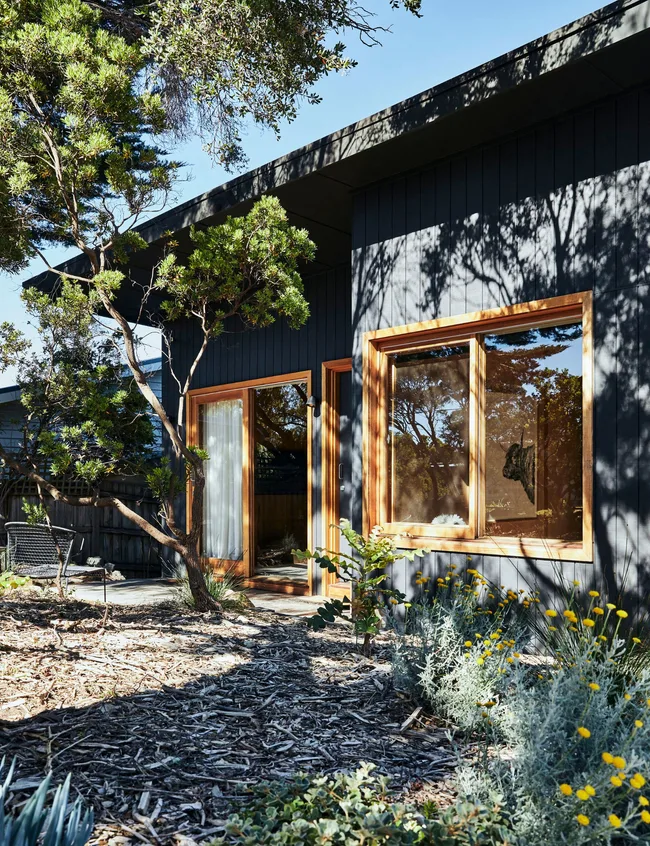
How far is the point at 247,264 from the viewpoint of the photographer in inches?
201

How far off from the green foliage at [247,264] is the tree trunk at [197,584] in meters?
1.58

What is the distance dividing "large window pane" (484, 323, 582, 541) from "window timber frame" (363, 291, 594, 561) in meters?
Result: 0.09

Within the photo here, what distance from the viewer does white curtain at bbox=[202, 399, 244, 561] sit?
7.97 meters

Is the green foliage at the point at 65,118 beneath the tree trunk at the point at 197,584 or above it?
above

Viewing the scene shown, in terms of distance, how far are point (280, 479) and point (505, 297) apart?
14.0 feet

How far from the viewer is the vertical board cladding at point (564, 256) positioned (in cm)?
408

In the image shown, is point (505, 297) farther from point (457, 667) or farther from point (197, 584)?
point (197, 584)

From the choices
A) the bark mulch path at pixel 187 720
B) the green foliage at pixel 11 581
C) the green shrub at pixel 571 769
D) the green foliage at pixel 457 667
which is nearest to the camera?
the green shrub at pixel 571 769

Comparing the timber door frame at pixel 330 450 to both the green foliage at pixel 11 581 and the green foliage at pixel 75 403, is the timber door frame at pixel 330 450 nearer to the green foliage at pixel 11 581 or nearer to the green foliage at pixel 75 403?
the green foliage at pixel 75 403

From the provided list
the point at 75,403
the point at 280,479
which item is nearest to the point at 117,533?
the point at 280,479

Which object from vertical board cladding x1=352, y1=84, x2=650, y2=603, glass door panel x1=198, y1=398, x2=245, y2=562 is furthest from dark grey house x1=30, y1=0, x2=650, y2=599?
glass door panel x1=198, y1=398, x2=245, y2=562

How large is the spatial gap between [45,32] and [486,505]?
413 centimetres

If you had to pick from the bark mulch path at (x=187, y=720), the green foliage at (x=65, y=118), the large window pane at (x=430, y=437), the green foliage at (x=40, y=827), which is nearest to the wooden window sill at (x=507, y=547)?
the large window pane at (x=430, y=437)

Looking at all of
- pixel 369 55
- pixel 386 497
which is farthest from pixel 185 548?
pixel 369 55
